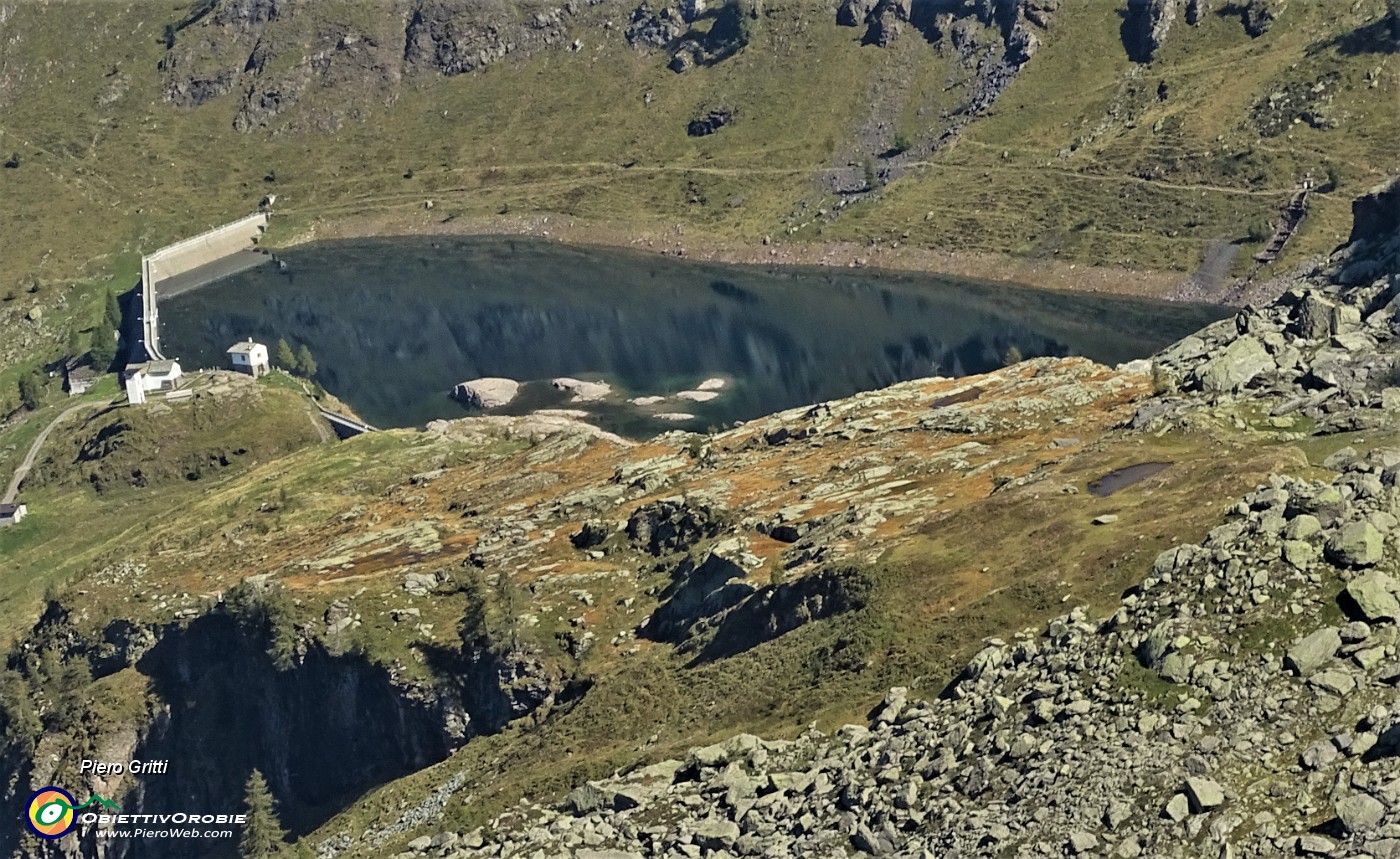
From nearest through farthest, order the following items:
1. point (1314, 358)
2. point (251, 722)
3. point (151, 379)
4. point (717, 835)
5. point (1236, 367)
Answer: point (717, 835)
point (1314, 358)
point (1236, 367)
point (251, 722)
point (151, 379)

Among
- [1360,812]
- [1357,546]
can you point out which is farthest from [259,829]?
[1360,812]

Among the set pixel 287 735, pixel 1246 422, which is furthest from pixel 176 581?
pixel 1246 422

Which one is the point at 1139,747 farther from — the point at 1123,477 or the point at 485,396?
the point at 485,396

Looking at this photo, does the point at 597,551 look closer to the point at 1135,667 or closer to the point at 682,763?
the point at 682,763

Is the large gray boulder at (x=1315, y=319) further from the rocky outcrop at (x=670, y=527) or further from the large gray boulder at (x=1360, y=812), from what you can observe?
the large gray boulder at (x=1360, y=812)

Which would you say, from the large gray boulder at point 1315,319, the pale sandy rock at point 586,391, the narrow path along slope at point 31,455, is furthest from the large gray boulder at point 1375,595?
the narrow path along slope at point 31,455

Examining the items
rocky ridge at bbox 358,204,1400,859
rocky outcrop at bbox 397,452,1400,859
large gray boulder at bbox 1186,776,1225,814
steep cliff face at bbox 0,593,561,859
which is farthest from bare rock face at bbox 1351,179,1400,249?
large gray boulder at bbox 1186,776,1225,814
